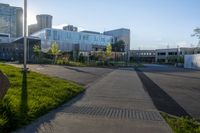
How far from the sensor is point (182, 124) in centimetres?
771

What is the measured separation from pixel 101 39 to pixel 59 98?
4508 inches

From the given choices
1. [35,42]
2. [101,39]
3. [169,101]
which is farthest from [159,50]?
[169,101]

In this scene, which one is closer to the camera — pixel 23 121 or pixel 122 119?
pixel 23 121

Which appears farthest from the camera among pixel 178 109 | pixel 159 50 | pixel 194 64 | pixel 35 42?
pixel 159 50

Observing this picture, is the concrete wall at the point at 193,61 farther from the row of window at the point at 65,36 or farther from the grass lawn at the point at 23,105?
the grass lawn at the point at 23,105

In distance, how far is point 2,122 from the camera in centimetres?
630

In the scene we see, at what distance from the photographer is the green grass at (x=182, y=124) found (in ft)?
23.5

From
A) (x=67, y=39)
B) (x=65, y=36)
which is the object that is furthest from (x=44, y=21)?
(x=67, y=39)

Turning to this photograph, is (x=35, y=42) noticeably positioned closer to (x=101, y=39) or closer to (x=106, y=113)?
(x=101, y=39)

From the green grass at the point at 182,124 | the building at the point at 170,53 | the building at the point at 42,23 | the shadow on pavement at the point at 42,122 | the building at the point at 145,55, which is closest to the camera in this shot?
the shadow on pavement at the point at 42,122

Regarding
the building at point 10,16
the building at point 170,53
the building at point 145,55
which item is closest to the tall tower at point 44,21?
the building at point 10,16

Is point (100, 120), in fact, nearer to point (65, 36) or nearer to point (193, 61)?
point (193, 61)

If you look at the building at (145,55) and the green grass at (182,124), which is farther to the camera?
the building at (145,55)

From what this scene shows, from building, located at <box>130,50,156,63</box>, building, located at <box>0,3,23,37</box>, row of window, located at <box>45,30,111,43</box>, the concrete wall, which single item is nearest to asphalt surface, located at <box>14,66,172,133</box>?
the concrete wall
